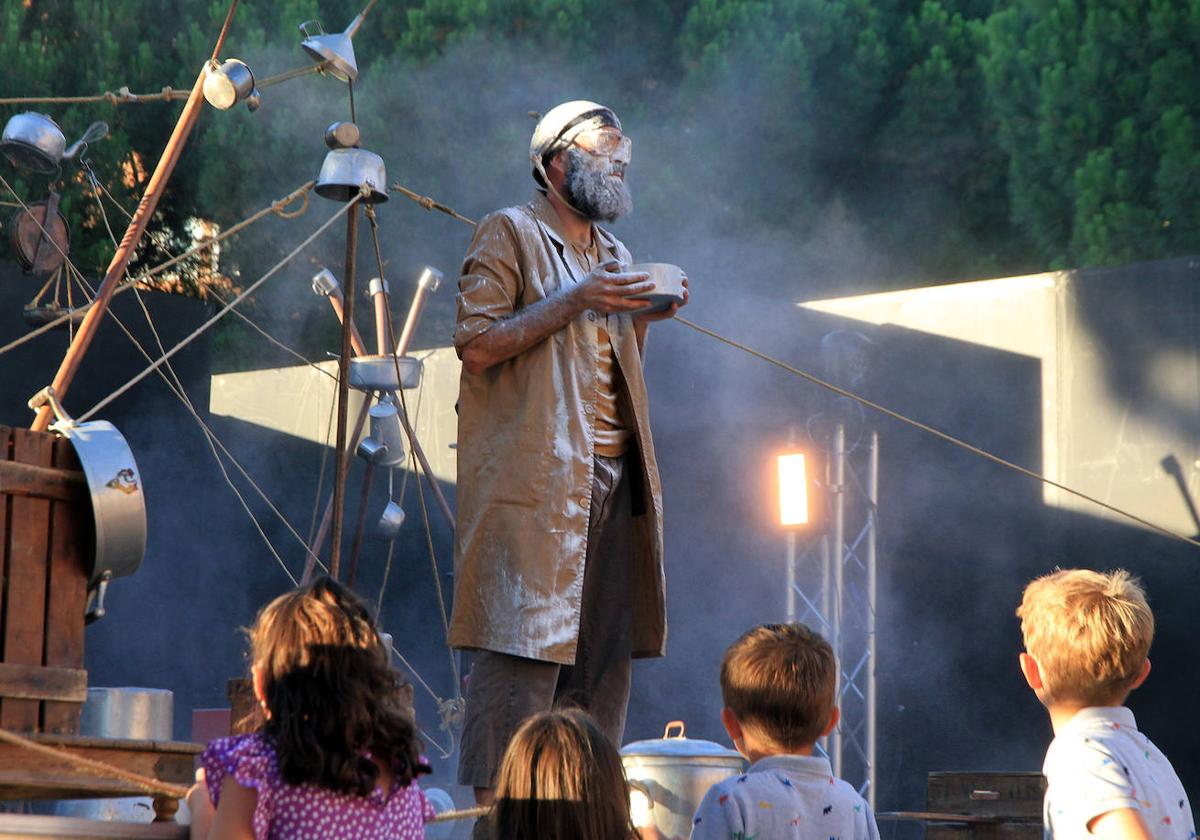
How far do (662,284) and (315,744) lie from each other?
3.77 ft

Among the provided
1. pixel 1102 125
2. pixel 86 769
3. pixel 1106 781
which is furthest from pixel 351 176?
pixel 1102 125

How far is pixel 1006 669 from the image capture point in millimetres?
7285

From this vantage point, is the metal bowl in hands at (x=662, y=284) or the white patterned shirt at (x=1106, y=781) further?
the metal bowl in hands at (x=662, y=284)

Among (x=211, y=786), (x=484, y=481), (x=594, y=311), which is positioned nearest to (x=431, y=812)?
(x=211, y=786)

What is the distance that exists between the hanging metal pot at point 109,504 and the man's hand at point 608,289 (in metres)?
0.86

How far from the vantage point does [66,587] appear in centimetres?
271

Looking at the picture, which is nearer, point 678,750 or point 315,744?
point 315,744

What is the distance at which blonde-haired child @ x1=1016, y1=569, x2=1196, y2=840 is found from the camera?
1.83 meters

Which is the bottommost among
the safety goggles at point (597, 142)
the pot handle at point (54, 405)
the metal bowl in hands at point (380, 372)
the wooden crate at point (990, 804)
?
the wooden crate at point (990, 804)

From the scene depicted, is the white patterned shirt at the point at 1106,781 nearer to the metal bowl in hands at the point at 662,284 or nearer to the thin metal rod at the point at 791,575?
the metal bowl in hands at the point at 662,284

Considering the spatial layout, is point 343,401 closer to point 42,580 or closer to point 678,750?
point 42,580

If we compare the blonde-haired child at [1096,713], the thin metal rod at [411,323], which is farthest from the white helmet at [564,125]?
the thin metal rod at [411,323]

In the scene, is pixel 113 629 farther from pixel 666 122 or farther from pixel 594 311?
pixel 594 311

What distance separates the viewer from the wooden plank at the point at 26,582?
260 centimetres
